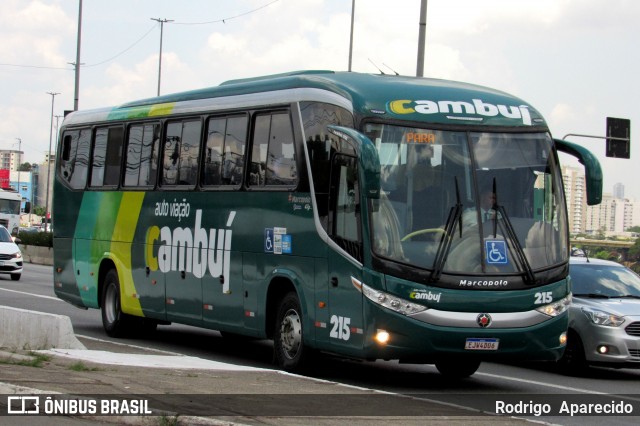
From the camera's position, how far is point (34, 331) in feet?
48.9

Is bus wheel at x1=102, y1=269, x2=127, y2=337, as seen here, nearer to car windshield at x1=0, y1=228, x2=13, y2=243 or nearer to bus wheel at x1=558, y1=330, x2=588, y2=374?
bus wheel at x1=558, y1=330, x2=588, y2=374

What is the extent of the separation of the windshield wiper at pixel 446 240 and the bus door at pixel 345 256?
838 millimetres

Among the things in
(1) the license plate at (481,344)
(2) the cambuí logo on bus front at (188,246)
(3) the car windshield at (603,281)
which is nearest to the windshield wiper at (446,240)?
(1) the license plate at (481,344)

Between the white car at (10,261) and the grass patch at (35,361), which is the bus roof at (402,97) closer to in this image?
the grass patch at (35,361)

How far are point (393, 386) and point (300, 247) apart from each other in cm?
197

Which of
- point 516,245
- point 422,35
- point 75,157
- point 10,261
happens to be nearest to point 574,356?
point 516,245

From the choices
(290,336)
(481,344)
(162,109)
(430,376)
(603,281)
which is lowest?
(430,376)

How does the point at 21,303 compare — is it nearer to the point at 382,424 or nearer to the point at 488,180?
the point at 488,180

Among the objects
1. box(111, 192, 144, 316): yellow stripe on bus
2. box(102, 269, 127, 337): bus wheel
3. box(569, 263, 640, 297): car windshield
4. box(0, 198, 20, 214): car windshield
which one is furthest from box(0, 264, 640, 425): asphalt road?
box(0, 198, 20, 214): car windshield

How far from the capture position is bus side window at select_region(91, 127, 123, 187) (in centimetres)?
1980

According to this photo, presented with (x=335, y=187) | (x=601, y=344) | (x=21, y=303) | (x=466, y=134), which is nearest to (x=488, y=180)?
(x=466, y=134)

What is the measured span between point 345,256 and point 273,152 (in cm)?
229

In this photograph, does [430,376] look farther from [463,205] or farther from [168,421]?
[168,421]

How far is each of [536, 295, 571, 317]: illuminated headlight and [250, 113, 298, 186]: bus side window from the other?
3.32 meters
